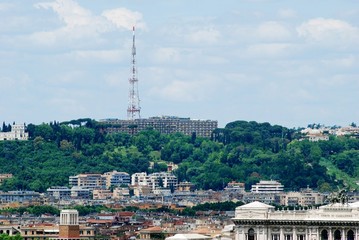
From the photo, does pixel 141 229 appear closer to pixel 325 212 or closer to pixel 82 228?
pixel 82 228

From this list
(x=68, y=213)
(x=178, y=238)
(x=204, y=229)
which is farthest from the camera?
(x=68, y=213)

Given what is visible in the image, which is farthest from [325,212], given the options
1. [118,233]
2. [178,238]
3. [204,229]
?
[118,233]

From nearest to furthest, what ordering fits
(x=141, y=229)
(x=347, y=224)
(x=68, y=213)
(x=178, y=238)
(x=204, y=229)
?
(x=347, y=224)
(x=178, y=238)
(x=204, y=229)
(x=68, y=213)
(x=141, y=229)

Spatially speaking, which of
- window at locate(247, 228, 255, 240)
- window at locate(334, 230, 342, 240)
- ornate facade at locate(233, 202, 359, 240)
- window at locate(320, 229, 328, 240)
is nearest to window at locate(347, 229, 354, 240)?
ornate facade at locate(233, 202, 359, 240)

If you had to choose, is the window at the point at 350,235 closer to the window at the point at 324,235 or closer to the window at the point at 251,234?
the window at the point at 324,235

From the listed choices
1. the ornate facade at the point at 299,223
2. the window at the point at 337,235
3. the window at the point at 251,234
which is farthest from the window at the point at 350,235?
the window at the point at 251,234

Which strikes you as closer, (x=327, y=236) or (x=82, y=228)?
(x=327, y=236)

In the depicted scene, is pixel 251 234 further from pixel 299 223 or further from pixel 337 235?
pixel 337 235

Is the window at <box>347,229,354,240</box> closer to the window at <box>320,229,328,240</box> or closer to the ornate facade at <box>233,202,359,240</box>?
the ornate facade at <box>233,202,359,240</box>
